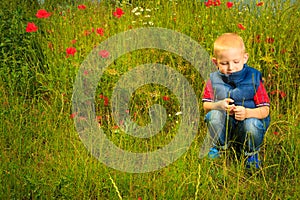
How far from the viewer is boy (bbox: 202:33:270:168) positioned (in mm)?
2859

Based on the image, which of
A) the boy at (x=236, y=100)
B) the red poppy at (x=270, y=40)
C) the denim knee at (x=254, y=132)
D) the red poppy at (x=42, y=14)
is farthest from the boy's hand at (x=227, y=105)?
the red poppy at (x=42, y=14)

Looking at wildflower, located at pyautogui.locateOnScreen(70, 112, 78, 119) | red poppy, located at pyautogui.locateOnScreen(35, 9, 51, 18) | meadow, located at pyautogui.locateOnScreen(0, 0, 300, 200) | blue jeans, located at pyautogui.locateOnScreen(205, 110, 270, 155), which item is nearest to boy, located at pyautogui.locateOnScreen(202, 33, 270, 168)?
blue jeans, located at pyautogui.locateOnScreen(205, 110, 270, 155)

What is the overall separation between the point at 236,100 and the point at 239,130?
0.58 ft

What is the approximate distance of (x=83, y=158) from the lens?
2.87m

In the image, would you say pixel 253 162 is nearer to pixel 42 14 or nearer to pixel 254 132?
pixel 254 132

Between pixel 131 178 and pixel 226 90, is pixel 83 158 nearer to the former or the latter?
pixel 131 178

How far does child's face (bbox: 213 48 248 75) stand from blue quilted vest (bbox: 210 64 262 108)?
0.03m

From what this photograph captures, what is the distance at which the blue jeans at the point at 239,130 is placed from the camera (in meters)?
2.89

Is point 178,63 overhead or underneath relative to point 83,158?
overhead

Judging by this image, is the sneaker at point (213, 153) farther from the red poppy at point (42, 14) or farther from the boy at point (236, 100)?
the red poppy at point (42, 14)

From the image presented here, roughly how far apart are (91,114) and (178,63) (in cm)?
79

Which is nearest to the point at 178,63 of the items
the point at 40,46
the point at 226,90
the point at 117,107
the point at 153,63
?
the point at 153,63

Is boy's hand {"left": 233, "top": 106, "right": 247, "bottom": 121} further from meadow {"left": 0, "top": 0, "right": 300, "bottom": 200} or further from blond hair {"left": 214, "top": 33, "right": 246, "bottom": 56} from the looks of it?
blond hair {"left": 214, "top": 33, "right": 246, "bottom": 56}

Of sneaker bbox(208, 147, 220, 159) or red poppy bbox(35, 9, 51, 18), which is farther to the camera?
red poppy bbox(35, 9, 51, 18)
